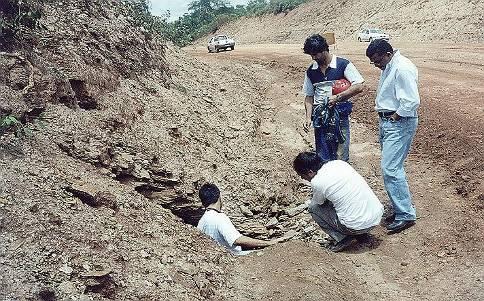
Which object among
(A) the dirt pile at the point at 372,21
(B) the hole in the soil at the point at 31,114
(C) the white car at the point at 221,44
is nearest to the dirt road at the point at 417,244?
(B) the hole in the soil at the point at 31,114

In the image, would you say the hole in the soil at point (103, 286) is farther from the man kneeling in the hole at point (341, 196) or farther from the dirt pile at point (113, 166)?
the man kneeling in the hole at point (341, 196)

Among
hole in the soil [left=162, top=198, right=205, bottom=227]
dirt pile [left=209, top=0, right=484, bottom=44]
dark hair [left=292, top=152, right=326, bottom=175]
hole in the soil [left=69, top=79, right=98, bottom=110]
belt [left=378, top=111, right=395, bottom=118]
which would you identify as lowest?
dirt pile [left=209, top=0, right=484, bottom=44]

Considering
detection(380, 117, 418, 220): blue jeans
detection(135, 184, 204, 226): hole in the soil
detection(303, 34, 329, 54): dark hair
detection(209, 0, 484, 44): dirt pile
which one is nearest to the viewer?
detection(380, 117, 418, 220): blue jeans

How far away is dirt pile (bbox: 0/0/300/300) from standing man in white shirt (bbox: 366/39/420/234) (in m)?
1.50

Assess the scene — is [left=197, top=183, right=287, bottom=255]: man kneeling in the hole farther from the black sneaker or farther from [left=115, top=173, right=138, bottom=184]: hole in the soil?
[left=115, top=173, right=138, bottom=184]: hole in the soil

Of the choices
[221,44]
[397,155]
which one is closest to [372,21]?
[221,44]

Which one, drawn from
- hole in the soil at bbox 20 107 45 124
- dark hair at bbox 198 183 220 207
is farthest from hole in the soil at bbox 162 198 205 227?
hole in the soil at bbox 20 107 45 124

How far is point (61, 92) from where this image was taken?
6.00 meters

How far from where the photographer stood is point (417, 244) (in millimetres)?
5219

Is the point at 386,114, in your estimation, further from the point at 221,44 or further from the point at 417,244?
the point at 221,44

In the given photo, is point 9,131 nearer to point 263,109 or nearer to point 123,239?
point 123,239

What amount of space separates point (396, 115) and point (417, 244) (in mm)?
1203

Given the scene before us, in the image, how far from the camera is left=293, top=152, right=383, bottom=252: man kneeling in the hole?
4977 millimetres

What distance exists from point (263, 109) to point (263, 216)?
14.0 feet
